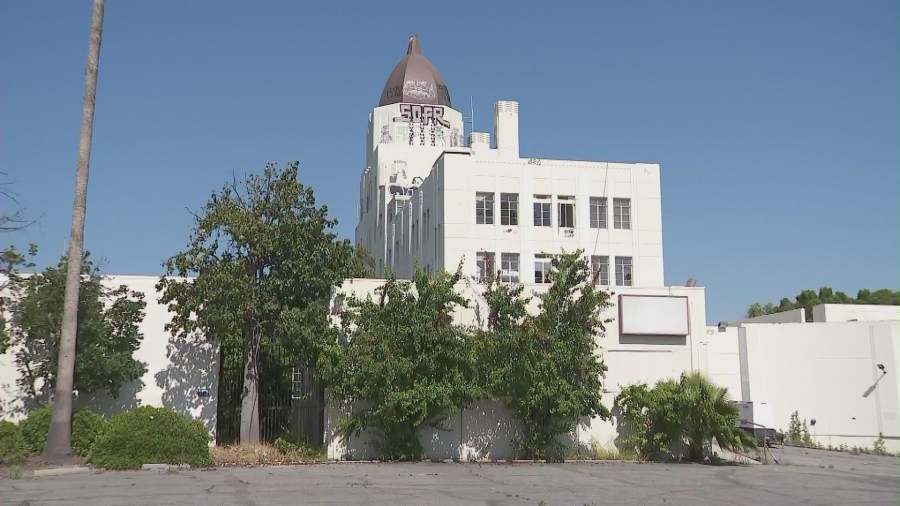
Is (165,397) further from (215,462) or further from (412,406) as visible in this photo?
(412,406)

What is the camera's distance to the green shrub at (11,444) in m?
19.1

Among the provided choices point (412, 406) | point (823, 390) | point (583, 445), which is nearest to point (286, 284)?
point (412, 406)

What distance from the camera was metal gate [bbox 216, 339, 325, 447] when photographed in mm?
23859

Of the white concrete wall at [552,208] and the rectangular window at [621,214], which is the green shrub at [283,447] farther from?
the rectangular window at [621,214]

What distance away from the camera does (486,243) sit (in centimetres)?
4503

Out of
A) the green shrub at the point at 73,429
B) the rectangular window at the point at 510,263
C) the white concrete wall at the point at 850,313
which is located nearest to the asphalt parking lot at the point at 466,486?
the green shrub at the point at 73,429

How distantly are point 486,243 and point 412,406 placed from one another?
24.1 meters

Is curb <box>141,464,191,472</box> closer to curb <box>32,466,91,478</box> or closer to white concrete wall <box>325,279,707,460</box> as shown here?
curb <box>32,466,91,478</box>

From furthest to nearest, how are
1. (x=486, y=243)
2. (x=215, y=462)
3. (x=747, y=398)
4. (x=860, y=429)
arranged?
(x=486, y=243) → (x=747, y=398) → (x=860, y=429) → (x=215, y=462)

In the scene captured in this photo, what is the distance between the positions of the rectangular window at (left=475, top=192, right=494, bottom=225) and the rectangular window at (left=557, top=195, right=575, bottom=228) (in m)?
3.92

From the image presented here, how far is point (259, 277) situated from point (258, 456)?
16.4 ft

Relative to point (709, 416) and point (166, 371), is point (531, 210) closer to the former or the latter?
point (709, 416)

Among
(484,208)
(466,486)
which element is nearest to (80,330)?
(466,486)

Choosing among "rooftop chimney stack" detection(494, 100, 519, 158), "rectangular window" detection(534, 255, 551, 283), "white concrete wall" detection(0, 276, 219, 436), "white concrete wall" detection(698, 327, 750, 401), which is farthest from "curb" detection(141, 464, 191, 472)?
"rooftop chimney stack" detection(494, 100, 519, 158)
